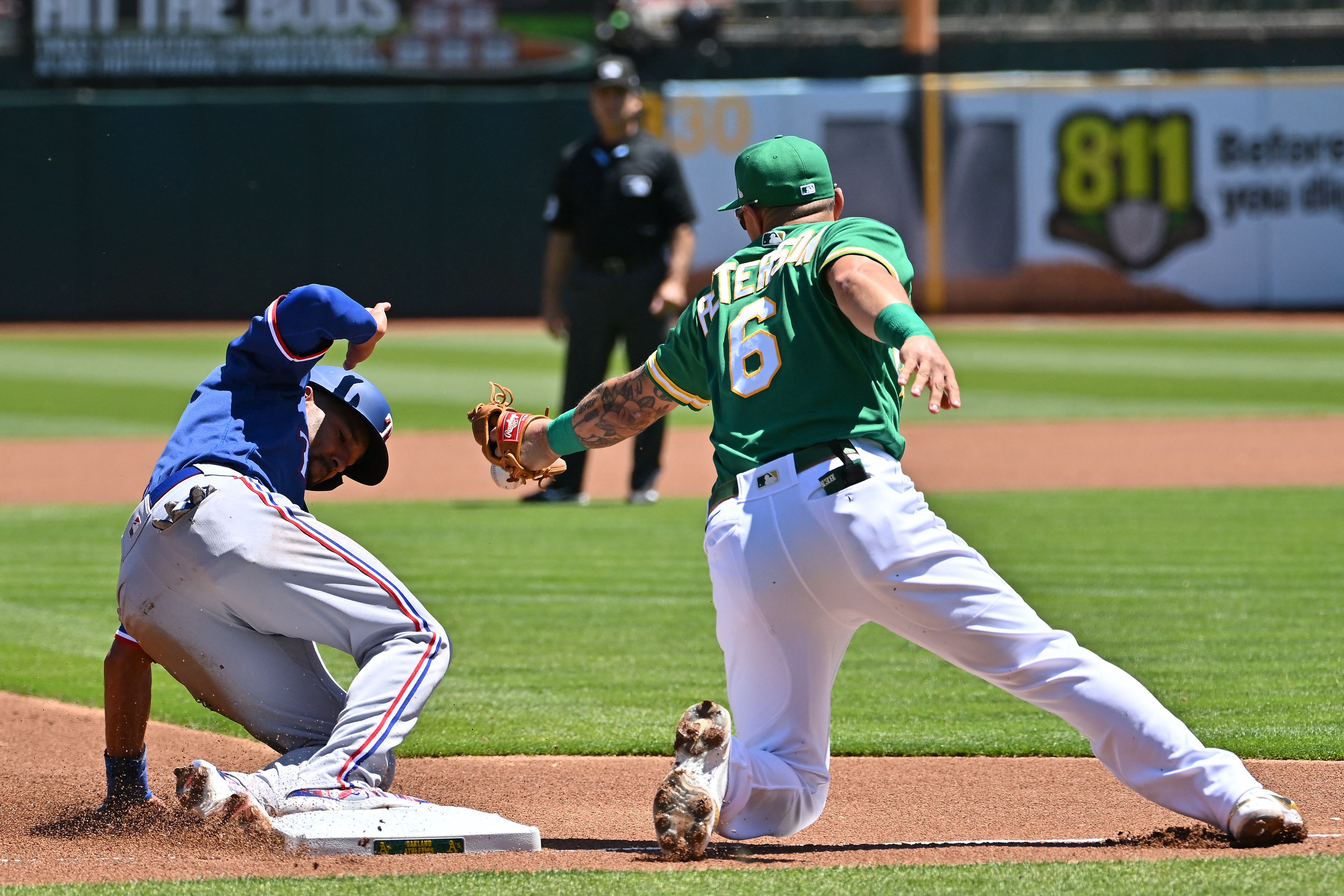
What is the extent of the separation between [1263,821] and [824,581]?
3.53 ft

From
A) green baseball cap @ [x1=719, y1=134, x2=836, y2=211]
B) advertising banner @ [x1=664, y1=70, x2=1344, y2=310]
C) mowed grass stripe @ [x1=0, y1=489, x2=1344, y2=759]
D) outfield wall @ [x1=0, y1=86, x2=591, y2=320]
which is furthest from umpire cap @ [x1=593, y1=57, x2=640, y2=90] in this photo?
advertising banner @ [x1=664, y1=70, x2=1344, y2=310]

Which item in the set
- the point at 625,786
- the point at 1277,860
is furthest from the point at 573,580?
the point at 1277,860

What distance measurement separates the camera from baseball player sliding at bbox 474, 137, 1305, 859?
3594 millimetres

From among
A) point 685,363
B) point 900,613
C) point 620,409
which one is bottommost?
point 900,613

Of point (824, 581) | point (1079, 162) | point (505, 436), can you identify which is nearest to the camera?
point (824, 581)

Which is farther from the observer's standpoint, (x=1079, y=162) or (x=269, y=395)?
(x=1079, y=162)

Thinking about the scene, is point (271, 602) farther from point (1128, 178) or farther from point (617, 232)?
point (1128, 178)

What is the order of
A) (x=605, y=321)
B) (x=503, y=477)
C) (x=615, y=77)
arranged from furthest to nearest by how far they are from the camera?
(x=605, y=321)
(x=615, y=77)
(x=503, y=477)

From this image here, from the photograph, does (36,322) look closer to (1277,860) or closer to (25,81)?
(25,81)

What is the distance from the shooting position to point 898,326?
3.42 m

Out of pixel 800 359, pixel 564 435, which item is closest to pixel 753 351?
pixel 800 359

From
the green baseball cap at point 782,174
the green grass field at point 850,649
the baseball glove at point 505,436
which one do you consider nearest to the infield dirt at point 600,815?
the green grass field at point 850,649

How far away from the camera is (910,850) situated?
393 centimetres

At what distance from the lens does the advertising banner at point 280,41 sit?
24.7 metres
